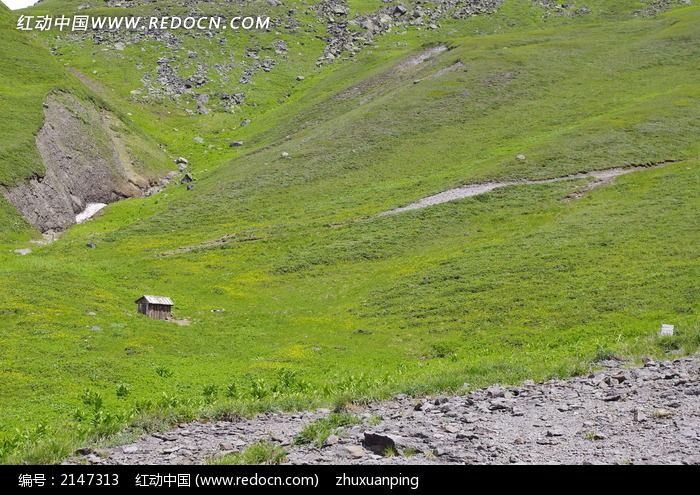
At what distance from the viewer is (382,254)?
2179 inches

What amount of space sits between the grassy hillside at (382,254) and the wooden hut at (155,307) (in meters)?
1.14

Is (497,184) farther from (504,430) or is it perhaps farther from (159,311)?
(504,430)

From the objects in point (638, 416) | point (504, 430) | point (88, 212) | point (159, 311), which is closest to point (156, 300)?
point (159, 311)

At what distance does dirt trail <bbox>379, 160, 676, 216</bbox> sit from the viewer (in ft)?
214

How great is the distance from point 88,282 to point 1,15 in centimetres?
8387

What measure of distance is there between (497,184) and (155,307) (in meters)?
35.8

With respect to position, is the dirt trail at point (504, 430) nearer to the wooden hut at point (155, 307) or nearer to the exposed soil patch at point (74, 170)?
the wooden hut at point (155, 307)

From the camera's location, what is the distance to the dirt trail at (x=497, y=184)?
6525 cm

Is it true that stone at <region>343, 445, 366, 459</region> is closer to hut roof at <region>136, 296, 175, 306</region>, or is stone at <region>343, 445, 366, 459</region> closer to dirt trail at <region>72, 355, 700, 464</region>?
dirt trail at <region>72, 355, 700, 464</region>

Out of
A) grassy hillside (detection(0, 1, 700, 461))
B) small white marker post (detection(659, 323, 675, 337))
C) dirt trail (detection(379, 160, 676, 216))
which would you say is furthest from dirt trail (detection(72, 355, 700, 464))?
dirt trail (detection(379, 160, 676, 216))

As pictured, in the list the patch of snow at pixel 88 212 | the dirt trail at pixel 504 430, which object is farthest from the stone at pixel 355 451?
the patch of snow at pixel 88 212


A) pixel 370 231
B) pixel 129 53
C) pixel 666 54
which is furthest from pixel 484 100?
pixel 129 53

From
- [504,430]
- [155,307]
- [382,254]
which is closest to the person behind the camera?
[504,430]

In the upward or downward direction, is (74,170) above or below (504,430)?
above
